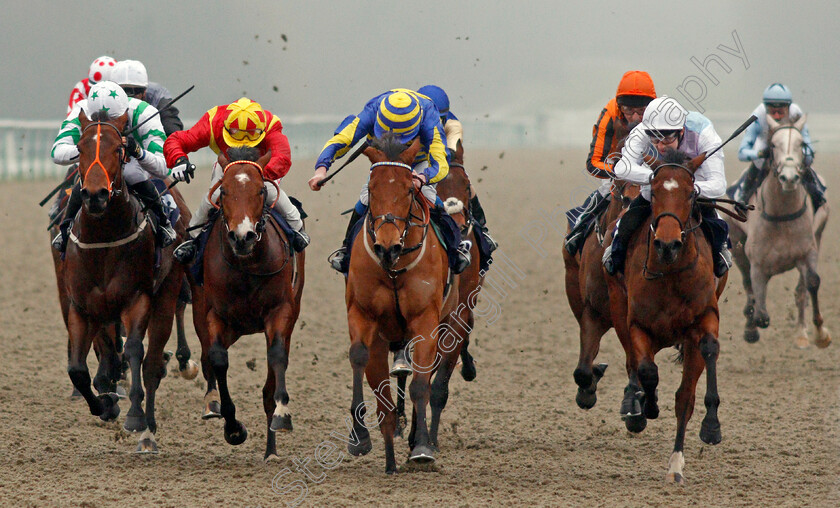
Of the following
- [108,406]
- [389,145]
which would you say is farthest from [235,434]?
[389,145]

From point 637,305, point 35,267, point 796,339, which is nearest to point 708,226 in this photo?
point 637,305

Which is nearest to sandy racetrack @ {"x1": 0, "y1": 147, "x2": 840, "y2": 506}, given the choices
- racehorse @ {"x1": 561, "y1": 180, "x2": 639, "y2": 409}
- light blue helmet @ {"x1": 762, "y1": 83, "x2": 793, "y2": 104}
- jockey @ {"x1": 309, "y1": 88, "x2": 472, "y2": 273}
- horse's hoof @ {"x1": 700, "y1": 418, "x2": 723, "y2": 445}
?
horse's hoof @ {"x1": 700, "y1": 418, "x2": 723, "y2": 445}

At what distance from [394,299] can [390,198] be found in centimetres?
66

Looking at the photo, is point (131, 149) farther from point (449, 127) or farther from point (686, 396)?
point (686, 396)

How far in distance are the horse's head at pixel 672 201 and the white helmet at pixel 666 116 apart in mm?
415

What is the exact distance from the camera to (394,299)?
651cm

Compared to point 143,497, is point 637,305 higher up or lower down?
higher up

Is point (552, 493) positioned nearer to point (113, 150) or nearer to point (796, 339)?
point (113, 150)

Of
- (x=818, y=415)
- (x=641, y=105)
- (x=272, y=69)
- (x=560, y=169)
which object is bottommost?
(x=818, y=415)

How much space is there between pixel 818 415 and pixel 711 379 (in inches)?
94.1

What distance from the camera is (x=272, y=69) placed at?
45375 mm

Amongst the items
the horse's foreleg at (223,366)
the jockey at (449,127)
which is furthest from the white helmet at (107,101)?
the jockey at (449,127)

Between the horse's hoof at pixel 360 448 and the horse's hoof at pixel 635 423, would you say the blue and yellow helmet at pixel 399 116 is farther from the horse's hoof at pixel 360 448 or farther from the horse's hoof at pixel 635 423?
the horse's hoof at pixel 635 423

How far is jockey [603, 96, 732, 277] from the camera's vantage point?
22.3ft
